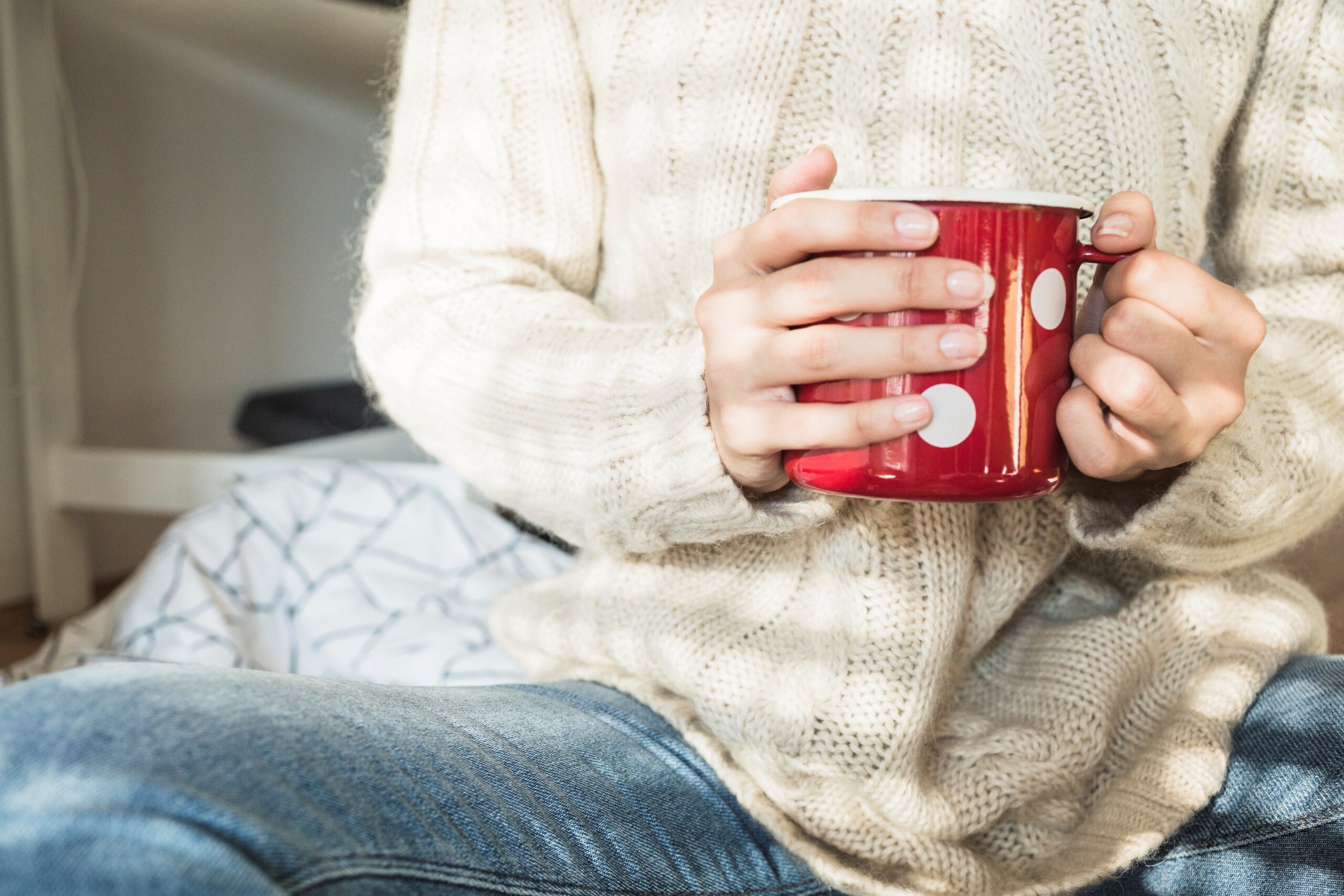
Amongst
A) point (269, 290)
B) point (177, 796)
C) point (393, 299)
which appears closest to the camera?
point (177, 796)

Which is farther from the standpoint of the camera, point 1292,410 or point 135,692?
point 1292,410

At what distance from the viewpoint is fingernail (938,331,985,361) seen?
1.15ft

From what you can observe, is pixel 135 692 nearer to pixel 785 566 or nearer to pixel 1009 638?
pixel 785 566

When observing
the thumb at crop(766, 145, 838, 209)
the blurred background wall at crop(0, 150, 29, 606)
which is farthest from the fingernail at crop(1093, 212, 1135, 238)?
the blurred background wall at crop(0, 150, 29, 606)

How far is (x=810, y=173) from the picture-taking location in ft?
1.30

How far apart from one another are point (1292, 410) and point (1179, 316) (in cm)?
17

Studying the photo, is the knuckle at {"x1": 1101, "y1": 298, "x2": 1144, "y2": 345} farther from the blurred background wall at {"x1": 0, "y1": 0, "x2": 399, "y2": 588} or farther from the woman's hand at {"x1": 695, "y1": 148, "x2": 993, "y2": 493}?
the blurred background wall at {"x1": 0, "y1": 0, "x2": 399, "y2": 588}

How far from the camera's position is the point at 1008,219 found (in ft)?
1.15

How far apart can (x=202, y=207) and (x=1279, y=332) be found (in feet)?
6.04

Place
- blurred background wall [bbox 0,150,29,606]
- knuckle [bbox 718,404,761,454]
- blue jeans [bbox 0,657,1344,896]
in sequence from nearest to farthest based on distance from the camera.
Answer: blue jeans [bbox 0,657,1344,896], knuckle [bbox 718,404,761,454], blurred background wall [bbox 0,150,29,606]

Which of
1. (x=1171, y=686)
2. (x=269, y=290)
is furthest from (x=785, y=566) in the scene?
(x=269, y=290)

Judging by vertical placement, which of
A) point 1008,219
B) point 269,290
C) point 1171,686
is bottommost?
point 269,290

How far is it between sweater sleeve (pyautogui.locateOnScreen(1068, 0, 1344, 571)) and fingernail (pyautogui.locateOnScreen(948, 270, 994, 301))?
0.58 feet

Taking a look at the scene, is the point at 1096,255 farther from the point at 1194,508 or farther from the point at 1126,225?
the point at 1194,508
